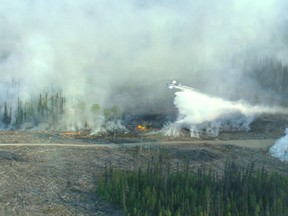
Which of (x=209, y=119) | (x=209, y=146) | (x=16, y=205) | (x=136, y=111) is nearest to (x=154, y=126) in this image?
(x=209, y=119)

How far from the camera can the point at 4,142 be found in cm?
5591

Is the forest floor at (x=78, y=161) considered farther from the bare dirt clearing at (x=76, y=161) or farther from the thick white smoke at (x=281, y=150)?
the thick white smoke at (x=281, y=150)

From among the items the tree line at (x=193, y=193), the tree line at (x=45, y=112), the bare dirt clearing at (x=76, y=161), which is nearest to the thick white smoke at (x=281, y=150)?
the bare dirt clearing at (x=76, y=161)

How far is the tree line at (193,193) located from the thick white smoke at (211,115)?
37.0 meters

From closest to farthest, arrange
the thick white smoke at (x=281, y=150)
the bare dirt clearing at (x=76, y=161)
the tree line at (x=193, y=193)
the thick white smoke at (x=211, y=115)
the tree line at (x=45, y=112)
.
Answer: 1. the tree line at (x=193, y=193)
2. the bare dirt clearing at (x=76, y=161)
3. the thick white smoke at (x=281, y=150)
4. the thick white smoke at (x=211, y=115)
5. the tree line at (x=45, y=112)

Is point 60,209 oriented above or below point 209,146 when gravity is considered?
below

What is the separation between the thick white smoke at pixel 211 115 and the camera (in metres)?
77.9

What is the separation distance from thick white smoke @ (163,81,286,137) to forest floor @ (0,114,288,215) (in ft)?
29.2

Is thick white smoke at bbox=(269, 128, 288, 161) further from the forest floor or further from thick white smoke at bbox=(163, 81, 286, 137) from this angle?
thick white smoke at bbox=(163, 81, 286, 137)

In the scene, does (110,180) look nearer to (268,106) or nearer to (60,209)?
(60,209)

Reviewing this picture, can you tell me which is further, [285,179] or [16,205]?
[285,179]

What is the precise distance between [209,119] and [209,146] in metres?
25.2

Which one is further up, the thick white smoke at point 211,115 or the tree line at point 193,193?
the thick white smoke at point 211,115

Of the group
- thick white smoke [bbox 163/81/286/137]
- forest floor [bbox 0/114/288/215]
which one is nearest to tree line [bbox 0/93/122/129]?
thick white smoke [bbox 163/81/286/137]
